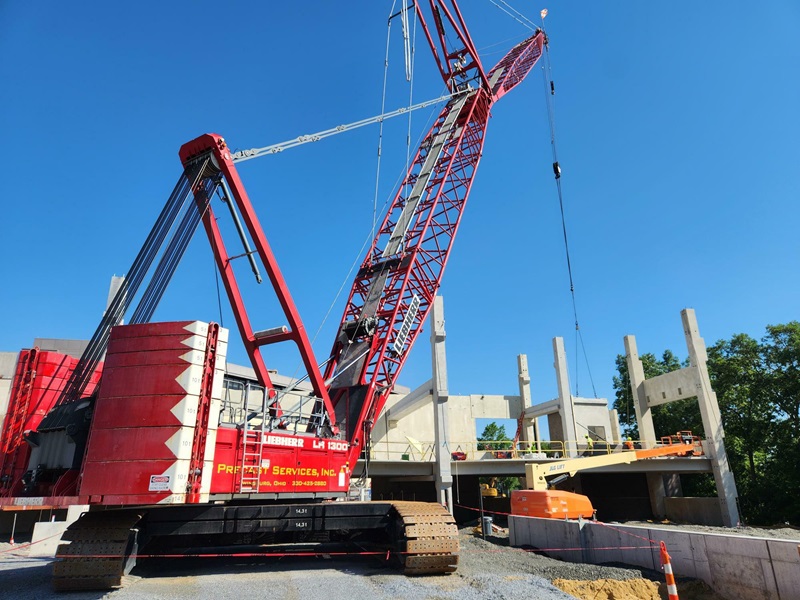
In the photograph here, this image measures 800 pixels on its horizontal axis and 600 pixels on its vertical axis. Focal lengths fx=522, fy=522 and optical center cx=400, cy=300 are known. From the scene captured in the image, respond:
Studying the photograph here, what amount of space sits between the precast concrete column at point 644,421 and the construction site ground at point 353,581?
77.1 feet

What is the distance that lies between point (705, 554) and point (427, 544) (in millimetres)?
4953

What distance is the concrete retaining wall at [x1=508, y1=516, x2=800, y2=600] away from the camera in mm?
7875

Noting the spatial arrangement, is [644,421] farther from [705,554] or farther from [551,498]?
[705,554]

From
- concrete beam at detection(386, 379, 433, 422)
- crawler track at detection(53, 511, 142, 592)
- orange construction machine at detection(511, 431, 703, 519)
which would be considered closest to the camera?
crawler track at detection(53, 511, 142, 592)

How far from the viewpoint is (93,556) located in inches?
332

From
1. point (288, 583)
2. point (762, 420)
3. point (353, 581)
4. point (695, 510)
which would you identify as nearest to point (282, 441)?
point (288, 583)

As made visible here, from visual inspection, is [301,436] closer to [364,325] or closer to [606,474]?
[364,325]

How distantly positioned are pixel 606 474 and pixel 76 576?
98.0ft

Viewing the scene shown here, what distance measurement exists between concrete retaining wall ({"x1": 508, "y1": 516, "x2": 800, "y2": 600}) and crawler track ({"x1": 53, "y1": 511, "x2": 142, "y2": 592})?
32.0ft

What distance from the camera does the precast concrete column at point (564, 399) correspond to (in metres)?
30.8

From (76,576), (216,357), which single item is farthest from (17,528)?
(216,357)

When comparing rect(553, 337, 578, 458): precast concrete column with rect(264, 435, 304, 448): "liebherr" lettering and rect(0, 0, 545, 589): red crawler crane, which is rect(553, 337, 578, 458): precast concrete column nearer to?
rect(0, 0, 545, 589): red crawler crane

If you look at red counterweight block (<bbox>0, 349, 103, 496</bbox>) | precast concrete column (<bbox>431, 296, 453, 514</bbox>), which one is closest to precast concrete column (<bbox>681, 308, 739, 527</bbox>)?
precast concrete column (<bbox>431, 296, 453, 514</bbox>)

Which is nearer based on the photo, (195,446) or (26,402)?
(195,446)
